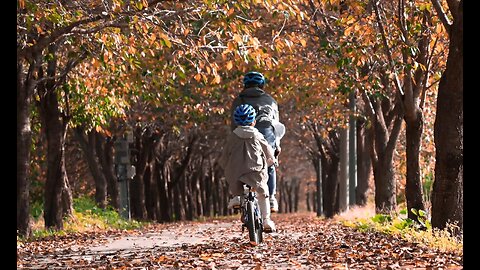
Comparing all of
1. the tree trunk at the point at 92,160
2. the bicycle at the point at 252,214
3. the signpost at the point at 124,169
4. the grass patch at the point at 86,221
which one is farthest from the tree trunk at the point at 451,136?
the tree trunk at the point at 92,160

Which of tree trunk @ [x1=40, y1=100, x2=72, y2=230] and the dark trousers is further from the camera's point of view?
tree trunk @ [x1=40, y1=100, x2=72, y2=230]

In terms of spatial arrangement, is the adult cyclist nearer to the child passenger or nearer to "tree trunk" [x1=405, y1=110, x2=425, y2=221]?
the child passenger

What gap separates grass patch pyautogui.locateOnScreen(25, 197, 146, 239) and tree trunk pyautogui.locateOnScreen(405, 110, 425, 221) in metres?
7.73

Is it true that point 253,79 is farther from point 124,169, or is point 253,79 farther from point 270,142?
point 124,169

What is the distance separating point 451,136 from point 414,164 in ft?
17.1

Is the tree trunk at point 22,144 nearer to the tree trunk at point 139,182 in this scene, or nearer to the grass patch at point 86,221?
the grass patch at point 86,221

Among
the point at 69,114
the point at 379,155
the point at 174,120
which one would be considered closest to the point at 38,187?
the point at 174,120

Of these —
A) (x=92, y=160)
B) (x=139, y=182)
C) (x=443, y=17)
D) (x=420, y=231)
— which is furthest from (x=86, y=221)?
(x=443, y=17)

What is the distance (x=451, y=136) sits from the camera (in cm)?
1338

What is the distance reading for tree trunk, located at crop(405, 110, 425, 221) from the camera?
18406mm

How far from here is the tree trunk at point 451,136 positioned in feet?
42.8

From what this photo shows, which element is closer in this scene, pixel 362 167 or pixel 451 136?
pixel 451 136

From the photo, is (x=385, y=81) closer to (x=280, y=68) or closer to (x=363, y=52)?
(x=280, y=68)

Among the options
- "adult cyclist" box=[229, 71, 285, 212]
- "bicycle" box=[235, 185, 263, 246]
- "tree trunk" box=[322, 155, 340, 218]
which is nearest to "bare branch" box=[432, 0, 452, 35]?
"adult cyclist" box=[229, 71, 285, 212]
